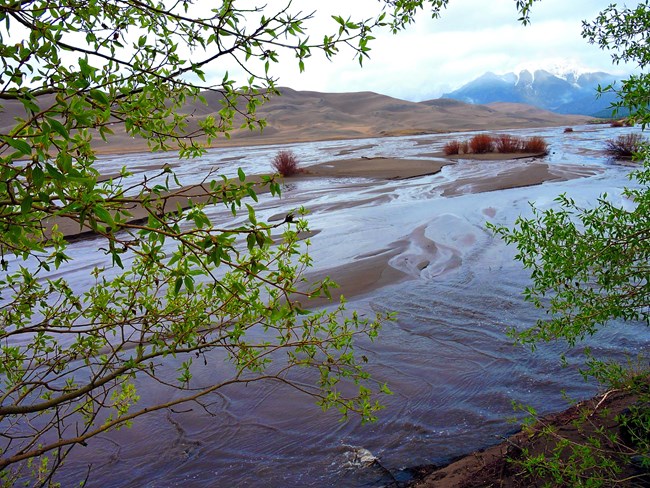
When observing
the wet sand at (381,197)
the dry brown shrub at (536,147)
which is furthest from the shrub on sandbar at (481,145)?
the wet sand at (381,197)

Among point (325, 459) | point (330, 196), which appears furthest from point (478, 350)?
point (330, 196)

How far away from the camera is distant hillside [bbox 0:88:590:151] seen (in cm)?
6506

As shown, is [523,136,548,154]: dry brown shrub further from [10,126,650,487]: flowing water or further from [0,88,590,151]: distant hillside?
[0,88,590,151]: distant hillside

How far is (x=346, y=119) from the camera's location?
87188 mm

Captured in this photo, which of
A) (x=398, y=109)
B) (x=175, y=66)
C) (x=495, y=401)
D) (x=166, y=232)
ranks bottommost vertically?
(x=495, y=401)

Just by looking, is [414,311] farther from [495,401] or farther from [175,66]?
[175,66]

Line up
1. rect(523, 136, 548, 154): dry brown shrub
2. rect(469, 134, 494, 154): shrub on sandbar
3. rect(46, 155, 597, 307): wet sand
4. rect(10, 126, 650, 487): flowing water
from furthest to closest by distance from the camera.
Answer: rect(469, 134, 494, 154): shrub on sandbar < rect(523, 136, 548, 154): dry brown shrub < rect(46, 155, 597, 307): wet sand < rect(10, 126, 650, 487): flowing water

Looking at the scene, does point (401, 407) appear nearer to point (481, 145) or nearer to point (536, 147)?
point (536, 147)

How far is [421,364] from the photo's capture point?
5.52 meters

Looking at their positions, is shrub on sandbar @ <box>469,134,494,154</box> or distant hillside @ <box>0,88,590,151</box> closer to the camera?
shrub on sandbar @ <box>469,134,494,154</box>

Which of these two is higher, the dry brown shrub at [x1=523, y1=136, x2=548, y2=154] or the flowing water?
the dry brown shrub at [x1=523, y1=136, x2=548, y2=154]

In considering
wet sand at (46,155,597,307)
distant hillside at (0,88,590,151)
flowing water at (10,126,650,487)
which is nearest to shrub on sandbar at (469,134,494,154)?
wet sand at (46,155,597,307)

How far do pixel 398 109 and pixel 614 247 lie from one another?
343 ft

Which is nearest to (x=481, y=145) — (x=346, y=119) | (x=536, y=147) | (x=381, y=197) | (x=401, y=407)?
(x=536, y=147)
